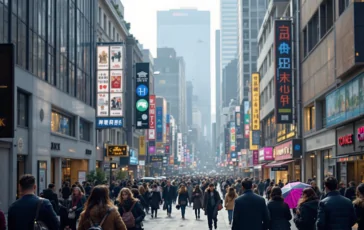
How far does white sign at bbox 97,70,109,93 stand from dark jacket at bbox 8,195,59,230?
132ft

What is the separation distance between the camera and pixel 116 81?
159 feet

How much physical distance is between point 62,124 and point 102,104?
18.6ft

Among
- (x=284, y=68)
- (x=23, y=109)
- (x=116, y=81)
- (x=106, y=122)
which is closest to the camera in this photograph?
(x=23, y=109)

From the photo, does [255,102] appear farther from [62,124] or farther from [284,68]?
[62,124]

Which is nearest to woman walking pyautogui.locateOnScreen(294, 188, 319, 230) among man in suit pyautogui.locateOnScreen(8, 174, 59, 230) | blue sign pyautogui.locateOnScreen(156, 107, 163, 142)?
man in suit pyautogui.locateOnScreen(8, 174, 59, 230)

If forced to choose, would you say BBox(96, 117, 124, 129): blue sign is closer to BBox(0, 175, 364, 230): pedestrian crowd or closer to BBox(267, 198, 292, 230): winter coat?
BBox(0, 175, 364, 230): pedestrian crowd

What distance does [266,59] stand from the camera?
7019 centimetres

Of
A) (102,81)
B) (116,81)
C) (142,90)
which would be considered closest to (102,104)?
(102,81)

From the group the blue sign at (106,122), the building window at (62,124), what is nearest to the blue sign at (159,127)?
the blue sign at (106,122)

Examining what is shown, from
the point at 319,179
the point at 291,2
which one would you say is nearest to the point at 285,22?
the point at 291,2

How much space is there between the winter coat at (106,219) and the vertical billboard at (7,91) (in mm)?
6593

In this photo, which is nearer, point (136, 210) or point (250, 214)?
point (250, 214)

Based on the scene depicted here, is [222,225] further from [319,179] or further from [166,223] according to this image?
[319,179]

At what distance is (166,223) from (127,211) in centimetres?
1538
